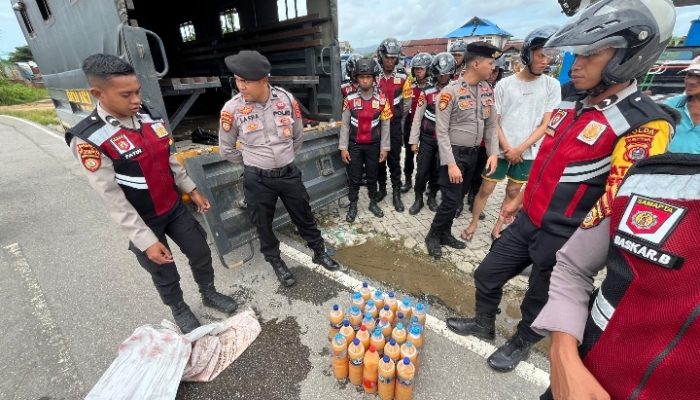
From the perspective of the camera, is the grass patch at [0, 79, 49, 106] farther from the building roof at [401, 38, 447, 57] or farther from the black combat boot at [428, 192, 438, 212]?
the building roof at [401, 38, 447, 57]

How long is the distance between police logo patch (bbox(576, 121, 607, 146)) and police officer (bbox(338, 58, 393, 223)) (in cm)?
262

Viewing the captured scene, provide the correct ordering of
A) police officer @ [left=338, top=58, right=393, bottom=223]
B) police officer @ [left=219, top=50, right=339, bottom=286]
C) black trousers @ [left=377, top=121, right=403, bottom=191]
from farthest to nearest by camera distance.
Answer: black trousers @ [left=377, top=121, right=403, bottom=191] → police officer @ [left=338, top=58, right=393, bottom=223] → police officer @ [left=219, top=50, right=339, bottom=286]

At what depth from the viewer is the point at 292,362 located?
7.46 feet

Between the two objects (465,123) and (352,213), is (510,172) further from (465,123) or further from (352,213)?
(352,213)

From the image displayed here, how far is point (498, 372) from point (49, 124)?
16558 mm

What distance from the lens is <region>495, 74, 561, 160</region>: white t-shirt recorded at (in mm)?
3165

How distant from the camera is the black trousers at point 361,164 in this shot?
407 cm

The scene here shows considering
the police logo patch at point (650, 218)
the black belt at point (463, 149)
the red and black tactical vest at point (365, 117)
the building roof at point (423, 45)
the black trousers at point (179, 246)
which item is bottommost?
the black trousers at point (179, 246)

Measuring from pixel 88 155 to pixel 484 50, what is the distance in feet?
10.4

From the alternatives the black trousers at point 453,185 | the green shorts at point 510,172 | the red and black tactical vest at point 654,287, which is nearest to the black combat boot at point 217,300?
the black trousers at point 453,185

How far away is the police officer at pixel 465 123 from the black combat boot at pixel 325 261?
3.82 ft

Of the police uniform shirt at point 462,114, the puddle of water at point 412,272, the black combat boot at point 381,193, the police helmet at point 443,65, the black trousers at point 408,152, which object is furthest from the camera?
the black trousers at point 408,152

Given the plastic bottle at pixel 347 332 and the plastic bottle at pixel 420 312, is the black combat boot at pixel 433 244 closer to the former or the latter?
the plastic bottle at pixel 420 312

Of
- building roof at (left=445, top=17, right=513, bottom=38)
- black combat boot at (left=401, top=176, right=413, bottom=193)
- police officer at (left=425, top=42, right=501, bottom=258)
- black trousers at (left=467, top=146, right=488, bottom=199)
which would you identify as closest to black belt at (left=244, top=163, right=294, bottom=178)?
police officer at (left=425, top=42, right=501, bottom=258)
